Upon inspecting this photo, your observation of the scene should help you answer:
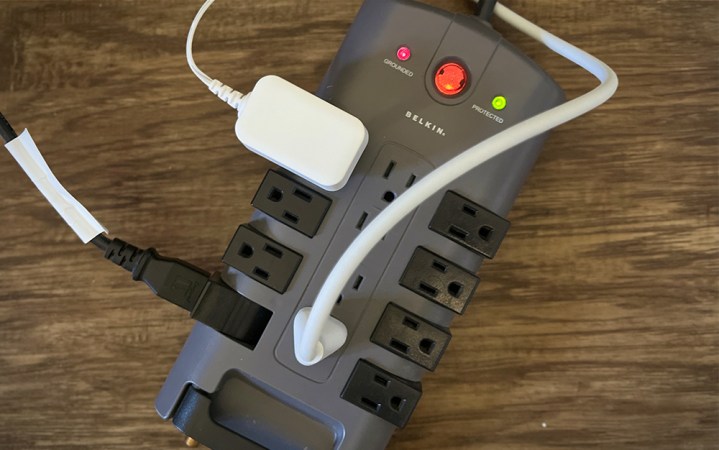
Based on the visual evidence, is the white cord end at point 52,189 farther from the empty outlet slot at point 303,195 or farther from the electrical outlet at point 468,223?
the electrical outlet at point 468,223

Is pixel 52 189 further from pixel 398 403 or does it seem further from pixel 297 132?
pixel 398 403

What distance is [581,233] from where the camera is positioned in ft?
2.09

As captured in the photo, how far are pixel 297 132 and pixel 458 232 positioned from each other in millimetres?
147


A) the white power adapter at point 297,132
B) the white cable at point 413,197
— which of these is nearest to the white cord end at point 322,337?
the white cable at point 413,197

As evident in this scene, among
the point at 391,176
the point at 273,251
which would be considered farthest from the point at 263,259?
the point at 391,176

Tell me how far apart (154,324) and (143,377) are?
0.16ft

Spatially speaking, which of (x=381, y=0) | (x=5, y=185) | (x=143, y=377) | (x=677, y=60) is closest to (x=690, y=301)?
(x=677, y=60)

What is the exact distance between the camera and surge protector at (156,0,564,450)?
55cm

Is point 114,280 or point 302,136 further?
point 114,280

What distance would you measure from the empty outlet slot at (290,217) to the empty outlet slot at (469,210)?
0.13 meters

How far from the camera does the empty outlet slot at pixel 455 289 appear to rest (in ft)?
1.82

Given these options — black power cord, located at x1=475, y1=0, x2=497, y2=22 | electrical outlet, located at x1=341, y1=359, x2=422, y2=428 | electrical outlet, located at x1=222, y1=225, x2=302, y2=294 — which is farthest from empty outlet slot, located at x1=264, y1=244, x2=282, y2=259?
black power cord, located at x1=475, y1=0, x2=497, y2=22

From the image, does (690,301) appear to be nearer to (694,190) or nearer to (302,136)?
(694,190)

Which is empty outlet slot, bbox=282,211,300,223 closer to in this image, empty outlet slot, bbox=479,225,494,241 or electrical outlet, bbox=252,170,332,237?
electrical outlet, bbox=252,170,332,237
